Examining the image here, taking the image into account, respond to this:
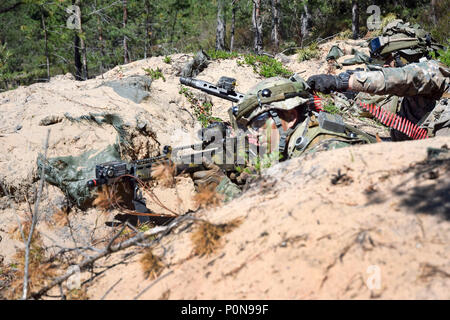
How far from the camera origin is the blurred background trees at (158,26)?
1359 cm

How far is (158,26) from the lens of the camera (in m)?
17.3

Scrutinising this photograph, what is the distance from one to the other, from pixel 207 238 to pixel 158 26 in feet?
56.9

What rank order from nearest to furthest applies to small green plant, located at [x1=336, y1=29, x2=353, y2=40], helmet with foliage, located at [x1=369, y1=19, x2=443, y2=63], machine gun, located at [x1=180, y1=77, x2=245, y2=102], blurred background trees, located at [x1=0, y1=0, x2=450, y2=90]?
1. helmet with foliage, located at [x1=369, y1=19, x2=443, y2=63]
2. machine gun, located at [x1=180, y1=77, x2=245, y2=102]
3. blurred background trees, located at [x1=0, y1=0, x2=450, y2=90]
4. small green plant, located at [x1=336, y1=29, x2=353, y2=40]

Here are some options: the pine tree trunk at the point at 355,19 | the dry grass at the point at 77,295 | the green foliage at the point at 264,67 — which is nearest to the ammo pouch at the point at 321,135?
the dry grass at the point at 77,295

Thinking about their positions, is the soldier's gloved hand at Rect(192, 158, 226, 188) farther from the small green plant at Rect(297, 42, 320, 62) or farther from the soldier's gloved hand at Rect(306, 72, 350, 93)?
the small green plant at Rect(297, 42, 320, 62)

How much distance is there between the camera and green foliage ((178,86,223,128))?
788 cm

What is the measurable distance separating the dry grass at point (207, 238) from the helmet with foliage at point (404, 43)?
12.2 ft

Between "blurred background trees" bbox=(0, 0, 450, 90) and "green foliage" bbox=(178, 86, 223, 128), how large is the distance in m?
6.22

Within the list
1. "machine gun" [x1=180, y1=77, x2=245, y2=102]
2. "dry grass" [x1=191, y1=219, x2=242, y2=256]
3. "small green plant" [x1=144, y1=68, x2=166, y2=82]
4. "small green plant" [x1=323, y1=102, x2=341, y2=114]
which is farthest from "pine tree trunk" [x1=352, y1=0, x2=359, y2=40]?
"dry grass" [x1=191, y1=219, x2=242, y2=256]

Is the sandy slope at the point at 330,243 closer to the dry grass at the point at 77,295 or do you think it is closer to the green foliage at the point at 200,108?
the dry grass at the point at 77,295

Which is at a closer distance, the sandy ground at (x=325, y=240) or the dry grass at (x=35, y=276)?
the sandy ground at (x=325, y=240)

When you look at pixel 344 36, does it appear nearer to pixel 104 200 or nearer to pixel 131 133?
pixel 131 133

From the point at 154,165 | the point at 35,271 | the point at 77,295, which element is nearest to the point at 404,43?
the point at 154,165
